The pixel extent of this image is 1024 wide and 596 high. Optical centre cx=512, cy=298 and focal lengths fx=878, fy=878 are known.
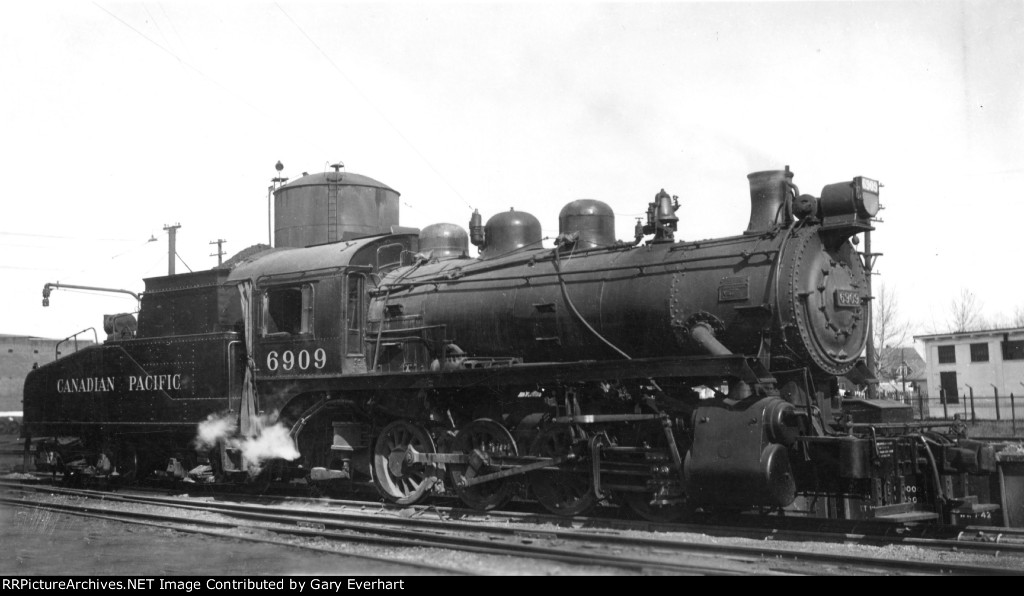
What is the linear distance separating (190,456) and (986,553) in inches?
445

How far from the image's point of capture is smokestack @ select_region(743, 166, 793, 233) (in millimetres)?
10078

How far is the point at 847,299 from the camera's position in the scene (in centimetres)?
988

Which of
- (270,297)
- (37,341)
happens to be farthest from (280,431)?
(37,341)

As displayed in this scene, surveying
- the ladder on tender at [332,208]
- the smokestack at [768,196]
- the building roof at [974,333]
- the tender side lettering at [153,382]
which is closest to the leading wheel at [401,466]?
the tender side lettering at [153,382]

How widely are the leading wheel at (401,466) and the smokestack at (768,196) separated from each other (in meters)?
5.06

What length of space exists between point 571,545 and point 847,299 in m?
4.20

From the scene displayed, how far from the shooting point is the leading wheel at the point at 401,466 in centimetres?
1174

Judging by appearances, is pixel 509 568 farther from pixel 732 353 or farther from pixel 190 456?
pixel 190 456

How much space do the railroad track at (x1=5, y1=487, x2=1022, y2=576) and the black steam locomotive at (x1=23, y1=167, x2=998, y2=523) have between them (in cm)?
95

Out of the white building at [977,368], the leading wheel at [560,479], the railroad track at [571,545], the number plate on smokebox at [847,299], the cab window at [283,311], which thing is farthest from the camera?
the white building at [977,368]

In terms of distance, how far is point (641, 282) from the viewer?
33.7 ft

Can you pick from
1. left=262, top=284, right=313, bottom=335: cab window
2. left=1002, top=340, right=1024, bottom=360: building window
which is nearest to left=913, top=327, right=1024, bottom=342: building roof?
left=1002, top=340, right=1024, bottom=360: building window

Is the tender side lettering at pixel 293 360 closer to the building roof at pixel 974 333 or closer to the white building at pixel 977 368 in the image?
the white building at pixel 977 368

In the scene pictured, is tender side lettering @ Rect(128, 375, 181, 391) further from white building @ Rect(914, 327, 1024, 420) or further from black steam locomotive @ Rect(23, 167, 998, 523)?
white building @ Rect(914, 327, 1024, 420)
